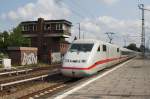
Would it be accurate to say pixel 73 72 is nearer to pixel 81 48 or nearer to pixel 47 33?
pixel 81 48

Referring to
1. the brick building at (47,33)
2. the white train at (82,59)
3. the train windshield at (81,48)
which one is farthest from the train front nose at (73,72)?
the brick building at (47,33)

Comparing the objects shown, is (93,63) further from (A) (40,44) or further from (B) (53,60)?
(A) (40,44)

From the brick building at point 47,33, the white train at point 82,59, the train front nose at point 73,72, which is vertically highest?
the brick building at point 47,33

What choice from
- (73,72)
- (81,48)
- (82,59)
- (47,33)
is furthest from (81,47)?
(47,33)

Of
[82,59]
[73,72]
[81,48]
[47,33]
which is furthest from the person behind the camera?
[47,33]

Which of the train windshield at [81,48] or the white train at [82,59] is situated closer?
the white train at [82,59]

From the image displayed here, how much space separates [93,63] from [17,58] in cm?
2507

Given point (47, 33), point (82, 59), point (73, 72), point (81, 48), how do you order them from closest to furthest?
point (73, 72) < point (82, 59) < point (81, 48) < point (47, 33)

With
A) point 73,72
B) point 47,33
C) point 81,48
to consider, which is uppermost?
point 47,33

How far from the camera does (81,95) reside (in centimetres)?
1223

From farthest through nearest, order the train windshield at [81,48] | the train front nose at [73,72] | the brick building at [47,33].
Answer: the brick building at [47,33] < the train windshield at [81,48] < the train front nose at [73,72]

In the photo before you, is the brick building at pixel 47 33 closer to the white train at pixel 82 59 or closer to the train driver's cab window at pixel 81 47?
the white train at pixel 82 59

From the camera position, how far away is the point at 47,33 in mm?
86812

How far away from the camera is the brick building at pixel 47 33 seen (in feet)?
276
